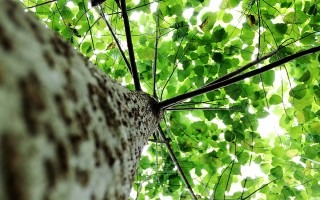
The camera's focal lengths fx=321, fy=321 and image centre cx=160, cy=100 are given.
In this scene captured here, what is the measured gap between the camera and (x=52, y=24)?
2.14 metres

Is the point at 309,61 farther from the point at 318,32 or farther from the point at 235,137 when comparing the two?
the point at 235,137

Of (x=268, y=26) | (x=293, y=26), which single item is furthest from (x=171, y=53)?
(x=293, y=26)

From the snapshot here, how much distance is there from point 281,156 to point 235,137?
37 cm

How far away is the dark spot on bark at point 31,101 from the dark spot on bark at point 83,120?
3.8 inches

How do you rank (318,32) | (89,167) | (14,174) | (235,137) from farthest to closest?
(235,137)
(318,32)
(89,167)
(14,174)

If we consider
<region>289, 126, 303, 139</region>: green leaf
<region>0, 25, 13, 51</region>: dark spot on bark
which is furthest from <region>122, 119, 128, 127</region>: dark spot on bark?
<region>289, 126, 303, 139</region>: green leaf

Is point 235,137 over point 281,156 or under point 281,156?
over

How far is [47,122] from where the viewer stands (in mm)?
294

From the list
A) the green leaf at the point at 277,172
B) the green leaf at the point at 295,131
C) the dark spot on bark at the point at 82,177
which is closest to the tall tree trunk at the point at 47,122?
the dark spot on bark at the point at 82,177

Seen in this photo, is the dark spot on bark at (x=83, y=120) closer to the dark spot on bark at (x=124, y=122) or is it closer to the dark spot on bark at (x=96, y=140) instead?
the dark spot on bark at (x=96, y=140)

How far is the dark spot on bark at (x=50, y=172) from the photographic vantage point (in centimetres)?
28

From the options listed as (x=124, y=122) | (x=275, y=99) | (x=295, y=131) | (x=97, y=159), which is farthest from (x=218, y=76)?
(x=97, y=159)

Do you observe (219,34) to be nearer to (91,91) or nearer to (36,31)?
(91,91)

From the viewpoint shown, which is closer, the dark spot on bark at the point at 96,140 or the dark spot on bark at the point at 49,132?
the dark spot on bark at the point at 49,132
